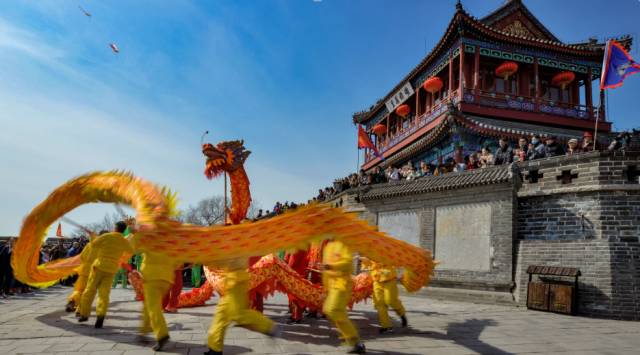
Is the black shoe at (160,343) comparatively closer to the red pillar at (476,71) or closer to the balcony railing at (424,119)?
the balcony railing at (424,119)

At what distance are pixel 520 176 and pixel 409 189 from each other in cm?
268

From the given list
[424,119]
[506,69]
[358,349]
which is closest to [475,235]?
[358,349]

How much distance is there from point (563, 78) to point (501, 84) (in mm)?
2540

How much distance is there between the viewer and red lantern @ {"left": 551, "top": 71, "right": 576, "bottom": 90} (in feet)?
57.0

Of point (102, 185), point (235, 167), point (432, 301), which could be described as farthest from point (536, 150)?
point (102, 185)

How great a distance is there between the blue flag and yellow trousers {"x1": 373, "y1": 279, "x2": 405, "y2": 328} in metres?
7.37

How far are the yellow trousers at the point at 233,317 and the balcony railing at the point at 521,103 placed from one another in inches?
565

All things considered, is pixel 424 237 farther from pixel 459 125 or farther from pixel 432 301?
pixel 459 125

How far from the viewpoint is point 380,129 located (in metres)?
25.8

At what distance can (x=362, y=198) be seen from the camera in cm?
1194

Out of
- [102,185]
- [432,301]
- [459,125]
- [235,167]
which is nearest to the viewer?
[102,185]

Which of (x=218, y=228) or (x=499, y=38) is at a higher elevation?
(x=499, y=38)

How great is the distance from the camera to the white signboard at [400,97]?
21.1 meters

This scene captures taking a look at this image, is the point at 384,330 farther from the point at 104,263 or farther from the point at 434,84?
the point at 434,84
